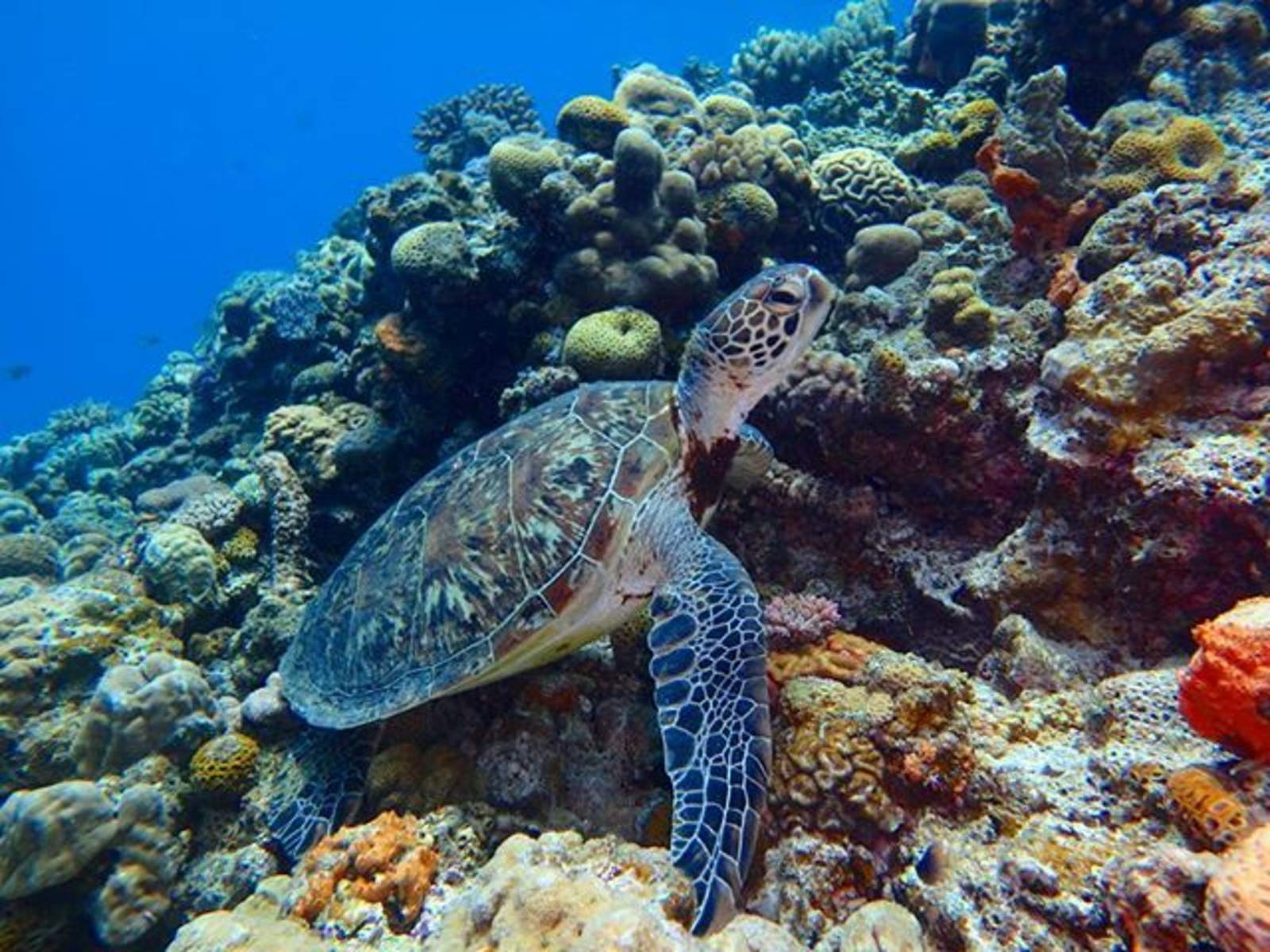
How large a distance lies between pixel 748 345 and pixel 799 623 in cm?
147

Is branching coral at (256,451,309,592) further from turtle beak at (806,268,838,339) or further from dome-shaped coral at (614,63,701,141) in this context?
dome-shaped coral at (614,63,701,141)

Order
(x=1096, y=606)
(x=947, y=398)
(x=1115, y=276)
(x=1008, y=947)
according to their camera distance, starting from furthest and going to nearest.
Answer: (x=947, y=398)
(x=1115, y=276)
(x=1096, y=606)
(x=1008, y=947)

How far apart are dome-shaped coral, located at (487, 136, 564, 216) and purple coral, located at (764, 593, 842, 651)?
3.92 meters

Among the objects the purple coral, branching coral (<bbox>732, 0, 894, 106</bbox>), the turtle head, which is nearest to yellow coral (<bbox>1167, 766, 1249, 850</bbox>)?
the purple coral

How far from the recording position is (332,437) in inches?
246

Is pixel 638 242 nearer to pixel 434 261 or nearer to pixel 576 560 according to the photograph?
pixel 434 261

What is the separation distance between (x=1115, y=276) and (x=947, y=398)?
0.94 m

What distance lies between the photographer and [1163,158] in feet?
14.1

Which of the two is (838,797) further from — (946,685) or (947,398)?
(947,398)

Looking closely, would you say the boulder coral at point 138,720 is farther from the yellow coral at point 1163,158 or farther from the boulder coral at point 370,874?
the yellow coral at point 1163,158

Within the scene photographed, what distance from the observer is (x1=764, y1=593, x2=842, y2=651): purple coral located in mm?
3426

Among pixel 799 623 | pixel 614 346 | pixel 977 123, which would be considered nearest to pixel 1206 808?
pixel 799 623

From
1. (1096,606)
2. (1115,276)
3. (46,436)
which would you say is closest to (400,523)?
(1096,606)

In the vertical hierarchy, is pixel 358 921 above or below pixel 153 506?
below
